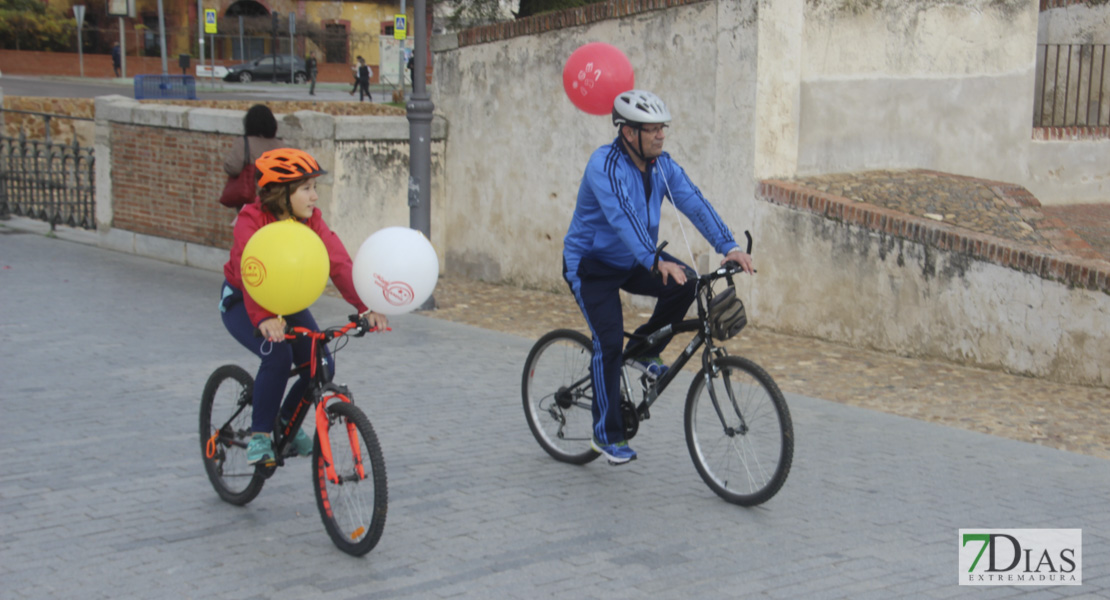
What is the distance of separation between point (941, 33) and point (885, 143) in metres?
1.31

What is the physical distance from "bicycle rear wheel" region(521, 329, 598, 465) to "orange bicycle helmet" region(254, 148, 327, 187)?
1813 millimetres

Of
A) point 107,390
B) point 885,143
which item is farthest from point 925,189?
point 107,390

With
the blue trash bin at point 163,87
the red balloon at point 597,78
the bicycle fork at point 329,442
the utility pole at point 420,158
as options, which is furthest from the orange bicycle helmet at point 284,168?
the blue trash bin at point 163,87

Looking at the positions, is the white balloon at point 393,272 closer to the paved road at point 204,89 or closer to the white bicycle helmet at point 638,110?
the white bicycle helmet at point 638,110

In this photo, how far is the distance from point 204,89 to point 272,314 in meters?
43.0

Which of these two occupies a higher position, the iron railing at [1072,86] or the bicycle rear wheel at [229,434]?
the iron railing at [1072,86]

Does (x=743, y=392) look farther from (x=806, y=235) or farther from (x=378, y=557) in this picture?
(x=806, y=235)

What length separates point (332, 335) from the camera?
463 centimetres

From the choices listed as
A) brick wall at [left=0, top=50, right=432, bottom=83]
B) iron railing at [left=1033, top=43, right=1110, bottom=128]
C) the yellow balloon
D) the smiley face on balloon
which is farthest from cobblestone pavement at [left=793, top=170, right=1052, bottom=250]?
brick wall at [left=0, top=50, right=432, bottom=83]

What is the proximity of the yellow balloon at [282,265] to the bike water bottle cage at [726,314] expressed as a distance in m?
1.75

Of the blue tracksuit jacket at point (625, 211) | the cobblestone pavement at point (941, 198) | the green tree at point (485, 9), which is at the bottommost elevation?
the cobblestone pavement at point (941, 198)

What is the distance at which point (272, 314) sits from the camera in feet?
15.3

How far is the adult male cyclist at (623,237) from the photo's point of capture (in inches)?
208

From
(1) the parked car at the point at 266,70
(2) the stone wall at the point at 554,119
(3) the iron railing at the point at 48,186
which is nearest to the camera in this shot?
(2) the stone wall at the point at 554,119
